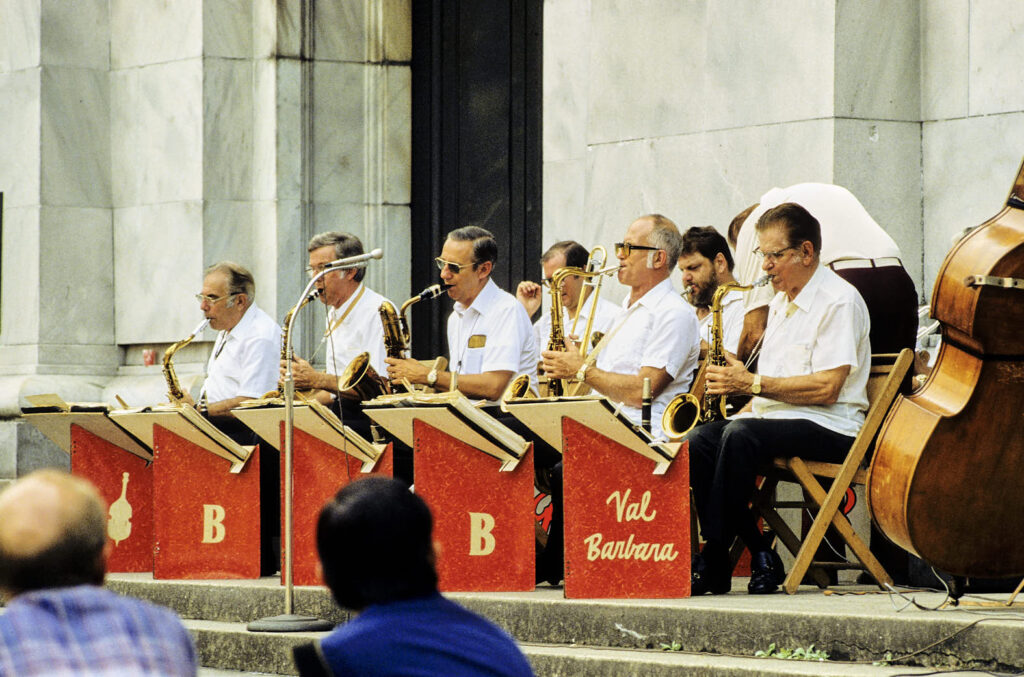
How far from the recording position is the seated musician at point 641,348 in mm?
7895

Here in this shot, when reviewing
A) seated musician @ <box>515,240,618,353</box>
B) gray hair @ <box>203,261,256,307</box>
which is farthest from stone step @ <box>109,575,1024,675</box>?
gray hair @ <box>203,261,256,307</box>

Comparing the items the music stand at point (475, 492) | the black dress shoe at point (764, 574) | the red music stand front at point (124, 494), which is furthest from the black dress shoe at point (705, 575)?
the red music stand front at point (124, 494)

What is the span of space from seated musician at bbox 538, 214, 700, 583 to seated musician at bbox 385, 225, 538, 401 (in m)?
0.44

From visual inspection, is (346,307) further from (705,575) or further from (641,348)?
(705,575)

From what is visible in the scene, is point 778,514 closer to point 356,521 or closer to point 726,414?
point 726,414

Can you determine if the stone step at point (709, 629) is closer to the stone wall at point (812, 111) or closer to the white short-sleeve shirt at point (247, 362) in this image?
the white short-sleeve shirt at point (247, 362)

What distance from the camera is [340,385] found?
893 cm

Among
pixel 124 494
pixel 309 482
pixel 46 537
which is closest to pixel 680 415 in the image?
pixel 309 482

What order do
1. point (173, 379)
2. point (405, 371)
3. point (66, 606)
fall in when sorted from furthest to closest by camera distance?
point (173, 379) → point (405, 371) → point (66, 606)

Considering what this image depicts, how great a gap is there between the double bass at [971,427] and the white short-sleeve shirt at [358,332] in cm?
386

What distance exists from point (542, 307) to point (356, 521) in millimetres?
7898

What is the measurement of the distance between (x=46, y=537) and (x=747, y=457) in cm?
457

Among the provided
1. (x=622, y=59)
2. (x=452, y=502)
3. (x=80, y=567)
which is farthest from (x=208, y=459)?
(x=80, y=567)

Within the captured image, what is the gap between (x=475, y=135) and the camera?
40.1 ft
